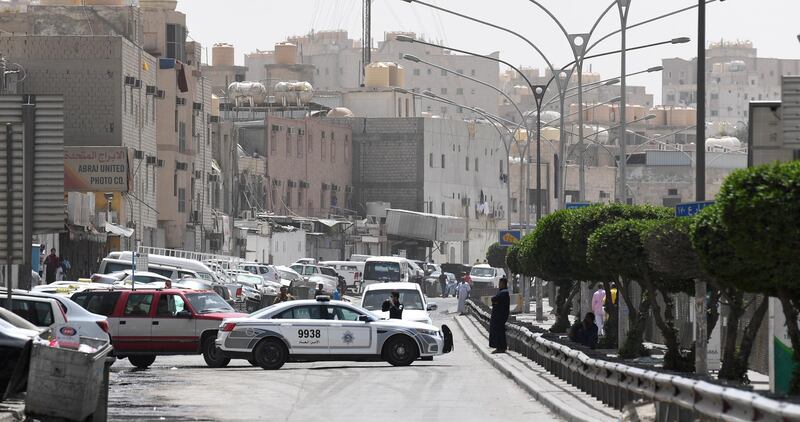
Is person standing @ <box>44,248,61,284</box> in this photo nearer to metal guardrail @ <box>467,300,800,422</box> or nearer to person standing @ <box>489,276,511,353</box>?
person standing @ <box>489,276,511,353</box>

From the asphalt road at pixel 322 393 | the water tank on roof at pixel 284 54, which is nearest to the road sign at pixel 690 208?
the asphalt road at pixel 322 393

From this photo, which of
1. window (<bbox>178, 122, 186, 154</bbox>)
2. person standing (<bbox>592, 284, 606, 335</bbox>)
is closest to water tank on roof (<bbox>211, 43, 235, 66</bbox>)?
window (<bbox>178, 122, 186, 154</bbox>)

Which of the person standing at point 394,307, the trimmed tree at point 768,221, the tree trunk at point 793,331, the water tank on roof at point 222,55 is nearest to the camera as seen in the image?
the trimmed tree at point 768,221

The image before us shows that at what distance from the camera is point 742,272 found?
17188mm

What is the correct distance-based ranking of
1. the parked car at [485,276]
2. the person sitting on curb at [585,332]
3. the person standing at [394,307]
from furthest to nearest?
the parked car at [485,276] → the person standing at [394,307] → the person sitting on curb at [585,332]

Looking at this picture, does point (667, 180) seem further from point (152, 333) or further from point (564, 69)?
point (152, 333)

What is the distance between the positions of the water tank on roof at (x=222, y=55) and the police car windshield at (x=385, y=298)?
115983 mm

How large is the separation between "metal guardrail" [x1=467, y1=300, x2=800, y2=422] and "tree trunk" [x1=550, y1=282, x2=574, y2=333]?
49.5 ft

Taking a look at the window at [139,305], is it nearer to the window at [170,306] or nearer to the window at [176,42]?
the window at [170,306]

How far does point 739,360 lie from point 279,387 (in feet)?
25.6

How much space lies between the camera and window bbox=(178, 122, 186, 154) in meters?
85.9

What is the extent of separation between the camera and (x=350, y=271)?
292 ft

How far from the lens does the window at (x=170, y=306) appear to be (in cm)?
3186

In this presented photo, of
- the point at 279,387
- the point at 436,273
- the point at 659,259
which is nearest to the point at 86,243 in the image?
the point at 436,273
